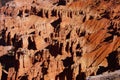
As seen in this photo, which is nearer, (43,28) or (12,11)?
(43,28)

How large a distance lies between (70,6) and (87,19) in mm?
9968

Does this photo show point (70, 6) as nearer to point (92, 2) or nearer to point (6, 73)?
point (92, 2)

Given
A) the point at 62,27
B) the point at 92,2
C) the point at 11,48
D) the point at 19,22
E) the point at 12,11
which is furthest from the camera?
the point at 12,11

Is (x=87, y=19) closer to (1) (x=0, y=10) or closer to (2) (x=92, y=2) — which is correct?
(2) (x=92, y=2)

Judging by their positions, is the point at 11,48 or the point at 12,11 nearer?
the point at 11,48

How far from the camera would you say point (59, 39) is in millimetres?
40281

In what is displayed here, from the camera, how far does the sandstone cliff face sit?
1178 inches

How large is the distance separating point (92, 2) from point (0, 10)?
19.4m

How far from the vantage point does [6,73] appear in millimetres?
34062

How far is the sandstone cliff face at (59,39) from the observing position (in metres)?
29.9

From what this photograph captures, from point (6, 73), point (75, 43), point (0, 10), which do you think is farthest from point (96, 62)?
point (0, 10)

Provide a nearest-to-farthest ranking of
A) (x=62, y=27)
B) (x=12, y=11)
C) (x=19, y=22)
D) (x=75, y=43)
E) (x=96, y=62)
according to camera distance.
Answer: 1. (x=96, y=62)
2. (x=75, y=43)
3. (x=62, y=27)
4. (x=19, y=22)
5. (x=12, y=11)

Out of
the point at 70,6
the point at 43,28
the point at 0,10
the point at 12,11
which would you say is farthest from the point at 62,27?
the point at 0,10

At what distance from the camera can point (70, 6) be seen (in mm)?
58188
